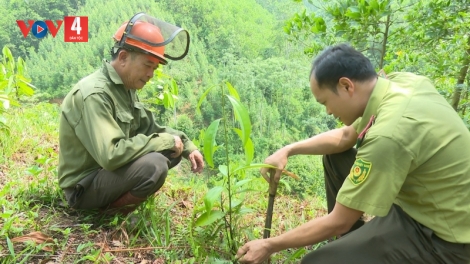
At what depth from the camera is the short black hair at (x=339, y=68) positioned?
151 cm

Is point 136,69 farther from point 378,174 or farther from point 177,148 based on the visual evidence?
point 378,174

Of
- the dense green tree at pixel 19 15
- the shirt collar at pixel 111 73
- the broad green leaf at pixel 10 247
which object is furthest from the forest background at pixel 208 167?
the dense green tree at pixel 19 15

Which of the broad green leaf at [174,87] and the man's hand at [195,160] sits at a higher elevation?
the broad green leaf at [174,87]

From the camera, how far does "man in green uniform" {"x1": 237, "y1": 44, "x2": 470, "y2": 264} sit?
136 cm

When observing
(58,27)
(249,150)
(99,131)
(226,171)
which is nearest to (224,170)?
(226,171)

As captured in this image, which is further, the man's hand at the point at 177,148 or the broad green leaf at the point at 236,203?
the man's hand at the point at 177,148

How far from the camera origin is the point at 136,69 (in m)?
2.10

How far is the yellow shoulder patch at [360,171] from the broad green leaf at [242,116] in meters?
0.44

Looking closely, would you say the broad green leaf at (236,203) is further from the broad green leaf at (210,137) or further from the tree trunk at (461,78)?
the tree trunk at (461,78)

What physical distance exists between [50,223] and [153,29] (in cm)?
115

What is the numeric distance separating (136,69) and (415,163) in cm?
142

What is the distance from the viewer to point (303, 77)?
19.1m

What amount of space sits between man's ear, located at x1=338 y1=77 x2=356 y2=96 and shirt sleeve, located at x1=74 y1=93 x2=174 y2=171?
40.7 inches

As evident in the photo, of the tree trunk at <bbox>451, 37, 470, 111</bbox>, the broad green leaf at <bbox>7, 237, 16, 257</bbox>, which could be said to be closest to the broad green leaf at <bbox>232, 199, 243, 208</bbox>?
the broad green leaf at <bbox>7, 237, 16, 257</bbox>
